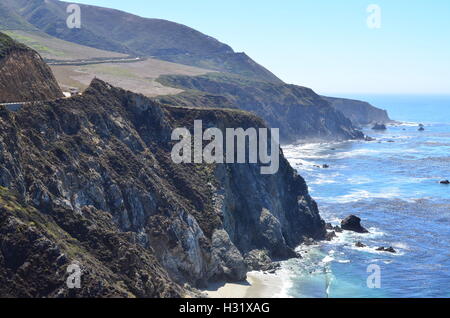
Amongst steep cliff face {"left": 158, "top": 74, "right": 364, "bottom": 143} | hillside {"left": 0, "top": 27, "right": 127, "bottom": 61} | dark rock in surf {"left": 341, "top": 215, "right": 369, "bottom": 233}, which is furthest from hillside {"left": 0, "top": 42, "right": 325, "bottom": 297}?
steep cliff face {"left": 158, "top": 74, "right": 364, "bottom": 143}

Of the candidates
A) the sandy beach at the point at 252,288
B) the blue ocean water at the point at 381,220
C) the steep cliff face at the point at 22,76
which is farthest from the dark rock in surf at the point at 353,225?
the steep cliff face at the point at 22,76

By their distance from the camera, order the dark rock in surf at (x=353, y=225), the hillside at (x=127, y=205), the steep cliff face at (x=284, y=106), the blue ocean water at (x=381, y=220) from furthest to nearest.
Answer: the steep cliff face at (x=284, y=106)
the dark rock in surf at (x=353, y=225)
the blue ocean water at (x=381, y=220)
the hillside at (x=127, y=205)

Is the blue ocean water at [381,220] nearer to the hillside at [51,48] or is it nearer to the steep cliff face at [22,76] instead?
the steep cliff face at [22,76]

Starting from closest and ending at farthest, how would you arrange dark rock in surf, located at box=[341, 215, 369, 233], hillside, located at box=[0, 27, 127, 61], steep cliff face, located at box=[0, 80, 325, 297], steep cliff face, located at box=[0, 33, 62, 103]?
1. steep cliff face, located at box=[0, 80, 325, 297]
2. steep cliff face, located at box=[0, 33, 62, 103]
3. dark rock in surf, located at box=[341, 215, 369, 233]
4. hillside, located at box=[0, 27, 127, 61]

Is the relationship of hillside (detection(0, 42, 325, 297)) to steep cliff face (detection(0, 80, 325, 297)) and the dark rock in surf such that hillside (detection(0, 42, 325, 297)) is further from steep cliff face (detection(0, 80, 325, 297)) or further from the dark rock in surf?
the dark rock in surf

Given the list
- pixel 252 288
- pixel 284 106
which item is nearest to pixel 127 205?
pixel 252 288

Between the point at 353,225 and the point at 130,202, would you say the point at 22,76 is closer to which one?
the point at 130,202

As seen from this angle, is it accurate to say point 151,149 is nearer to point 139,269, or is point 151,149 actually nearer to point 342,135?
point 139,269
